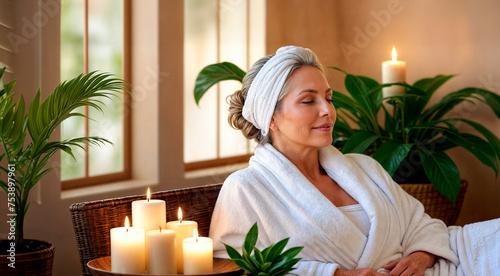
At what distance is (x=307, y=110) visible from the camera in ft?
6.49

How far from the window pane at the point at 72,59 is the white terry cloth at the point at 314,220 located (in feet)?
3.85

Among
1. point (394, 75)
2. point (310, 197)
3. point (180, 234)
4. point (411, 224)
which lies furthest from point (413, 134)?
point (180, 234)

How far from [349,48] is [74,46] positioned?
198cm

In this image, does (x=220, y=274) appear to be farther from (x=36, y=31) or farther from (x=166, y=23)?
(x=166, y=23)

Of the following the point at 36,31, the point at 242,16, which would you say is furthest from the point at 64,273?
the point at 242,16

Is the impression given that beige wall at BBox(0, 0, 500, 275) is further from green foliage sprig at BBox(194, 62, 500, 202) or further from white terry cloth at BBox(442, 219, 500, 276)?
white terry cloth at BBox(442, 219, 500, 276)

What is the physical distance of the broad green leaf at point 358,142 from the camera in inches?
121

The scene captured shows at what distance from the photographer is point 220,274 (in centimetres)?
158

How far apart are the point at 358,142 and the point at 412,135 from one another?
1.25ft

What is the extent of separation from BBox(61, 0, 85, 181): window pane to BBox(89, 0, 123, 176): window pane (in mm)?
62

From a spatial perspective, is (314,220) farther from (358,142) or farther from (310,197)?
A: (358,142)

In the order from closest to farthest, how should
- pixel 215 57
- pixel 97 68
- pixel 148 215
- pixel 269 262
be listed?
1. pixel 269 262
2. pixel 148 215
3. pixel 97 68
4. pixel 215 57

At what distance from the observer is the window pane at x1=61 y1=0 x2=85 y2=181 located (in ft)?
9.46

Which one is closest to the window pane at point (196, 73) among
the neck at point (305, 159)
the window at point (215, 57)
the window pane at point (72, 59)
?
the window at point (215, 57)
